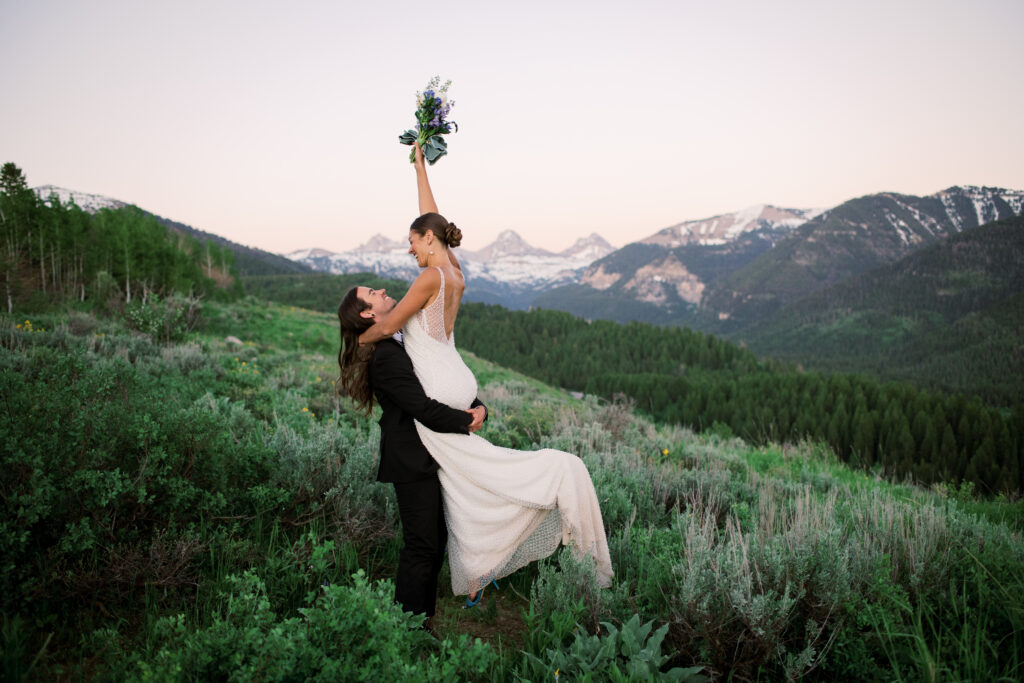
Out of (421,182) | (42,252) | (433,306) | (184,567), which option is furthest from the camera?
(42,252)

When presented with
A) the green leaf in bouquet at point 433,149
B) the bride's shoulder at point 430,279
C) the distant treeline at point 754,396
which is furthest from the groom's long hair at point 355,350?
the distant treeline at point 754,396

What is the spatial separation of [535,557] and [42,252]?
32460mm

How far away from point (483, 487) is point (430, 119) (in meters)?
2.92

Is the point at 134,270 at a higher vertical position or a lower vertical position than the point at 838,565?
higher

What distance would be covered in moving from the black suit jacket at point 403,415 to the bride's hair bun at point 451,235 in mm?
751

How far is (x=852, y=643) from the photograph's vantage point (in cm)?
282

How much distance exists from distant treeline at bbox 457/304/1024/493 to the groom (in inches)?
492

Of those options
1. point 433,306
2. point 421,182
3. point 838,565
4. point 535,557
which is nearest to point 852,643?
point 838,565

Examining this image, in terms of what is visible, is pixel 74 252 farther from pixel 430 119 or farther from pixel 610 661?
pixel 610 661

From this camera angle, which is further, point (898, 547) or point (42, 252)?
point (42, 252)

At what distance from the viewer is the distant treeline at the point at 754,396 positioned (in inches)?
1540

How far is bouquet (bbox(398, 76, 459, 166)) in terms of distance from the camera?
13.0 ft

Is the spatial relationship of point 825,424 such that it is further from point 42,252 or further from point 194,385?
point 42,252

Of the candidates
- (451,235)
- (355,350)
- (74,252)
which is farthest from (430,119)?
(74,252)
